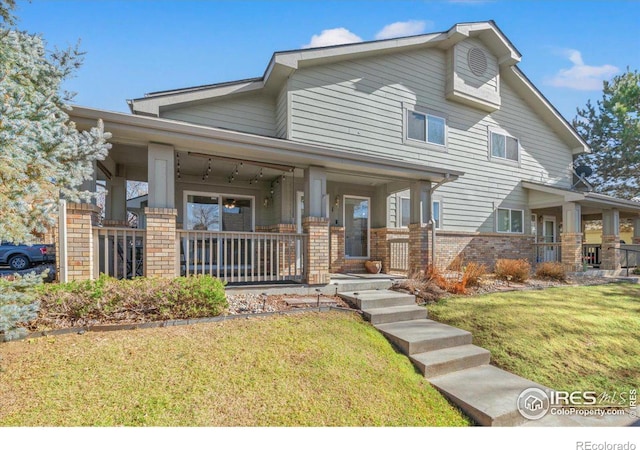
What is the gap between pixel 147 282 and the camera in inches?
182

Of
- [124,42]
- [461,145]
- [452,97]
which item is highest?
[452,97]

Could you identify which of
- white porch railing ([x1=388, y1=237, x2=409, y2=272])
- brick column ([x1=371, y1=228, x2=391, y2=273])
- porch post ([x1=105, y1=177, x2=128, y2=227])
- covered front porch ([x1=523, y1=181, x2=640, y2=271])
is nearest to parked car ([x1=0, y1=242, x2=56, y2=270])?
porch post ([x1=105, y1=177, x2=128, y2=227])

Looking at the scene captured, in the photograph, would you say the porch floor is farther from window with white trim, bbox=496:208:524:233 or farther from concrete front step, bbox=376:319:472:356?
window with white trim, bbox=496:208:524:233

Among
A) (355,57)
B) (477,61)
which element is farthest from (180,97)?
(477,61)

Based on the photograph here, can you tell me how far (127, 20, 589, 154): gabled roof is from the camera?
26.2 feet

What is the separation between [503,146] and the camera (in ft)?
42.2

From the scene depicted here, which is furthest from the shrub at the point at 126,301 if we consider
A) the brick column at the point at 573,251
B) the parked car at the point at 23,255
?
the brick column at the point at 573,251

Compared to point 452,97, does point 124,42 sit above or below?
below

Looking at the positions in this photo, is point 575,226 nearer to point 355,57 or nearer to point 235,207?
point 355,57

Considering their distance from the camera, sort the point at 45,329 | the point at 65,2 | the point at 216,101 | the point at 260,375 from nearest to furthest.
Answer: the point at 260,375 → the point at 45,329 → the point at 65,2 → the point at 216,101

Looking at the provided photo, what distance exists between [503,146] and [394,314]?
426 inches
